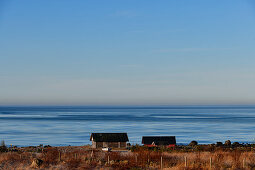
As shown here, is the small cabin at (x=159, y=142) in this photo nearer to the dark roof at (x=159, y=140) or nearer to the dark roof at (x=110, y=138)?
the dark roof at (x=159, y=140)

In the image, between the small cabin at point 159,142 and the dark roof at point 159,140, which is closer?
the small cabin at point 159,142

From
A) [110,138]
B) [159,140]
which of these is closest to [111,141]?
[110,138]

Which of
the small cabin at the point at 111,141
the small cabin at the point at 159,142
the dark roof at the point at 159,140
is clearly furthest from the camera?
the small cabin at the point at 111,141

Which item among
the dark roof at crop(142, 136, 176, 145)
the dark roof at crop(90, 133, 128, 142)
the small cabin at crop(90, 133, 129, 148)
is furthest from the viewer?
the dark roof at crop(90, 133, 128, 142)

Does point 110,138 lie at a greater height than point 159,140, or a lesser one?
greater

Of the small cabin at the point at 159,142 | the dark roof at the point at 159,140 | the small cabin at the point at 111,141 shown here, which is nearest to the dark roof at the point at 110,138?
the small cabin at the point at 111,141

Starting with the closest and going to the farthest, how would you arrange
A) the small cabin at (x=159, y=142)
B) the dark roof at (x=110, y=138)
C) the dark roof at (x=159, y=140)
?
the small cabin at (x=159, y=142)
the dark roof at (x=159, y=140)
the dark roof at (x=110, y=138)

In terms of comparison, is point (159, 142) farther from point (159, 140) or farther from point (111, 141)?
point (111, 141)

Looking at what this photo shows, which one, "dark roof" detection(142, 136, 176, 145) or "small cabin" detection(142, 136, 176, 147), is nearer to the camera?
"small cabin" detection(142, 136, 176, 147)

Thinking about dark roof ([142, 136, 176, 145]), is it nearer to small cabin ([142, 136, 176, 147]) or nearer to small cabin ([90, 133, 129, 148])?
small cabin ([142, 136, 176, 147])

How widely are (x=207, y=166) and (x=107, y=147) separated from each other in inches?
1546

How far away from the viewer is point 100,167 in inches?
1232

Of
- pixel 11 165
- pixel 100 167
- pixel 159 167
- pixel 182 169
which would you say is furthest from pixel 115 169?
pixel 11 165

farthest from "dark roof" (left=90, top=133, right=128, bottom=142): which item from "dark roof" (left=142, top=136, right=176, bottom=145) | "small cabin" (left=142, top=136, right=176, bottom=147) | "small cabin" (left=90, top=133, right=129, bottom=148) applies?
"small cabin" (left=142, top=136, right=176, bottom=147)
